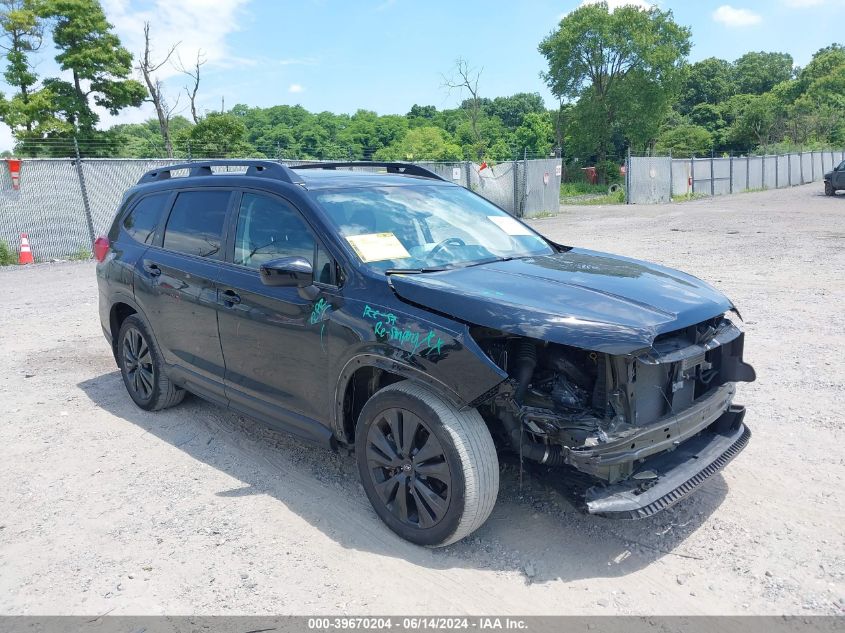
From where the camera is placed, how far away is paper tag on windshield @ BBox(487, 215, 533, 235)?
450 cm

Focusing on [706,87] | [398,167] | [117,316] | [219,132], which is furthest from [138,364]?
[706,87]

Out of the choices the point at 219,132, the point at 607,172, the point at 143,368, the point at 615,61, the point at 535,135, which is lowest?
the point at 143,368

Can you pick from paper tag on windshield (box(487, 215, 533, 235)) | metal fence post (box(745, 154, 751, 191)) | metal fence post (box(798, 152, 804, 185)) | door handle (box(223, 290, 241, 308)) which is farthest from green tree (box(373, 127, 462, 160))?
door handle (box(223, 290, 241, 308))

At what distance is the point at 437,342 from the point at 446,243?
108 centimetres

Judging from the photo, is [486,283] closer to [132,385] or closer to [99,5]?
[132,385]

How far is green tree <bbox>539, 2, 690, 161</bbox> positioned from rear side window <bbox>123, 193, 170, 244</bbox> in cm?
5627

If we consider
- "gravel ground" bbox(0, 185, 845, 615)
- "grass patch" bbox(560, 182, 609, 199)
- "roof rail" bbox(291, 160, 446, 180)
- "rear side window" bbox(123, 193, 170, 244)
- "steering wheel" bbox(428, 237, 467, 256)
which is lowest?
"gravel ground" bbox(0, 185, 845, 615)

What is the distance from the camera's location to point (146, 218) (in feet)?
17.2

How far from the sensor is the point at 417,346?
3162 millimetres

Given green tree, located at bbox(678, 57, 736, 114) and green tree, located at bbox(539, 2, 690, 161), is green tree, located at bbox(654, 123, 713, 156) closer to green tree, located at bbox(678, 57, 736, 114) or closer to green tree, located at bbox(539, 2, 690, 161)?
green tree, located at bbox(539, 2, 690, 161)

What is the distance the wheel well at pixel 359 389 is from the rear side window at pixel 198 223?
140 centimetres

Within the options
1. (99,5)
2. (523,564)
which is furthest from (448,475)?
(99,5)

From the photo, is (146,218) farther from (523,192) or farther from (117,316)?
(523,192)
